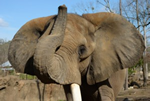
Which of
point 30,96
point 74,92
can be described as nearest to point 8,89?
point 30,96

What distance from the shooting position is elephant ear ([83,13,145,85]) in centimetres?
419

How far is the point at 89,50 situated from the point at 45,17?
34.1 inches

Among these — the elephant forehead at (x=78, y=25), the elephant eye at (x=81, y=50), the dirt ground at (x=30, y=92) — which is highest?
the elephant forehead at (x=78, y=25)

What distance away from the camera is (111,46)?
4.30 metres

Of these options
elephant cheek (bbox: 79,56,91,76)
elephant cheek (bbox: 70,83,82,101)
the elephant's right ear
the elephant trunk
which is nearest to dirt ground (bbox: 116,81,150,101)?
elephant cheek (bbox: 79,56,91,76)

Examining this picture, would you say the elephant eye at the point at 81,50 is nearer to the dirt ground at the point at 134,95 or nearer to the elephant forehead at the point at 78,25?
the elephant forehead at the point at 78,25

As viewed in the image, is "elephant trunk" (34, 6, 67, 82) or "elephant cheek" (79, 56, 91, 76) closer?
"elephant trunk" (34, 6, 67, 82)

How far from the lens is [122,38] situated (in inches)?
172

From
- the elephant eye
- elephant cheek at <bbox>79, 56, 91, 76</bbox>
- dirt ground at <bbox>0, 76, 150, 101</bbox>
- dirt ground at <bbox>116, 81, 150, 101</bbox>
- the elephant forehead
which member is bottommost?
dirt ground at <bbox>116, 81, 150, 101</bbox>

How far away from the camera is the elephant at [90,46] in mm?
3600

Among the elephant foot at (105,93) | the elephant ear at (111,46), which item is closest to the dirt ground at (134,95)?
the elephant foot at (105,93)

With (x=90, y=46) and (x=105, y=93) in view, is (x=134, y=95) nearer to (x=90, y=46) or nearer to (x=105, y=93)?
(x=105, y=93)

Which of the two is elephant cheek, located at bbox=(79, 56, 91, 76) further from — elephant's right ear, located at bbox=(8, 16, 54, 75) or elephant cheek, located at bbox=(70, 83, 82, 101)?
elephant's right ear, located at bbox=(8, 16, 54, 75)

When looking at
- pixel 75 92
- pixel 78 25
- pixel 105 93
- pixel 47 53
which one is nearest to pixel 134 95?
pixel 105 93
